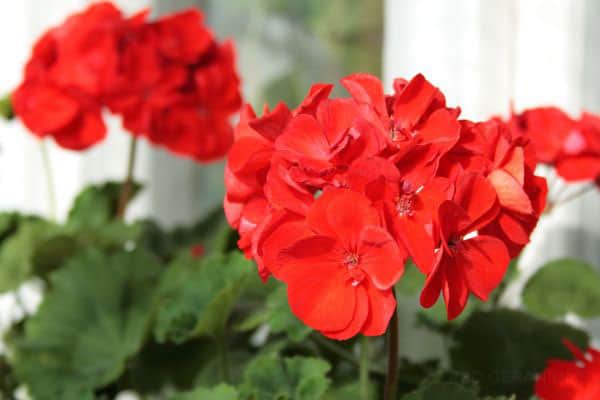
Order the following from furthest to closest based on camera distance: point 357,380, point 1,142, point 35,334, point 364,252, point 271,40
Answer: point 271,40 → point 1,142 → point 35,334 → point 357,380 → point 364,252

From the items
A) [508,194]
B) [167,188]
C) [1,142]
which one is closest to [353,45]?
[167,188]

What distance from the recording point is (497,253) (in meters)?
0.44

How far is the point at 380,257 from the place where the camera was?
0.41 metres

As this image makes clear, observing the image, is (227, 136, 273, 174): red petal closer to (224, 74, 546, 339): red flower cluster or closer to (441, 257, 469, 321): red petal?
(224, 74, 546, 339): red flower cluster

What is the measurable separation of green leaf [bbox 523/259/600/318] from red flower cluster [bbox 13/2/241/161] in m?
0.42

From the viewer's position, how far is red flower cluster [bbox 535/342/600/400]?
20.1 inches

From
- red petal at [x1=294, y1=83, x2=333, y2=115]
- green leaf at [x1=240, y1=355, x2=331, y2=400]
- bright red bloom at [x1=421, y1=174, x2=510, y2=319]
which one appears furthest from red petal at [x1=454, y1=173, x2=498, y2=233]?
green leaf at [x1=240, y1=355, x2=331, y2=400]

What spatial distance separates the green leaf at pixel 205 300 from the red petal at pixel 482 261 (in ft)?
0.82

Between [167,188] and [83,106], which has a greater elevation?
[83,106]

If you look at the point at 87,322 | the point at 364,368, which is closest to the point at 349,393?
the point at 364,368

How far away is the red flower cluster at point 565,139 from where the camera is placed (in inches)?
27.9

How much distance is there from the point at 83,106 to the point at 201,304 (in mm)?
306

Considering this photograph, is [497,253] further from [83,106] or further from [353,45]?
[353,45]

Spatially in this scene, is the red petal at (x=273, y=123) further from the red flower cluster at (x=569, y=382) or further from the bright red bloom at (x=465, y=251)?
the red flower cluster at (x=569, y=382)
